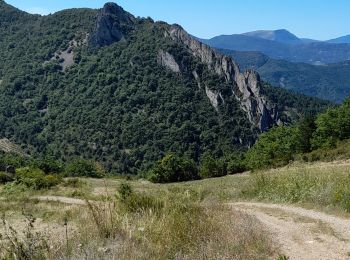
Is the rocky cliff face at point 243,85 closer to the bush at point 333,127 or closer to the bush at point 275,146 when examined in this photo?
the bush at point 275,146

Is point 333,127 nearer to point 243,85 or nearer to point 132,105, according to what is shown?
point 243,85

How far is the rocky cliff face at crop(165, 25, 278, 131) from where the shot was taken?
516 feet

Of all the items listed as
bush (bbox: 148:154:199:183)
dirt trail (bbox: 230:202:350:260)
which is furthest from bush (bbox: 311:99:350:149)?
dirt trail (bbox: 230:202:350:260)

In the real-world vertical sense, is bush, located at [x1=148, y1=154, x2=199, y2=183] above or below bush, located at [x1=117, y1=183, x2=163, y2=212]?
below

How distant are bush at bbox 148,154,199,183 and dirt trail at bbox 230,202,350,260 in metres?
52.3

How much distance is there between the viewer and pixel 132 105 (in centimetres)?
16288

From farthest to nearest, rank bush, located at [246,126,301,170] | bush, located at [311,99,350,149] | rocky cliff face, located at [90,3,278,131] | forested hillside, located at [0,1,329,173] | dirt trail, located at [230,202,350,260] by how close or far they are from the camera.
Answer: rocky cliff face, located at [90,3,278,131]
forested hillside, located at [0,1,329,173]
bush, located at [246,126,301,170]
bush, located at [311,99,350,149]
dirt trail, located at [230,202,350,260]

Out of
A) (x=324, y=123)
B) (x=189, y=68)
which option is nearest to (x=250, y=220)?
(x=324, y=123)

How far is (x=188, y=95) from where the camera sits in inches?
6511

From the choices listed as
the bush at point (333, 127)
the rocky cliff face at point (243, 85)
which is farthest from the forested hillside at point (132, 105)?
the bush at point (333, 127)

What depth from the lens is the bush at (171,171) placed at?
210ft

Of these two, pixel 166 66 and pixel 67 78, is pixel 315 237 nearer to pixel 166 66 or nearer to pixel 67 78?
pixel 166 66

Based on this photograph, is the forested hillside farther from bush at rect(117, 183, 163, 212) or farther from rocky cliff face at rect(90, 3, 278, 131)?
bush at rect(117, 183, 163, 212)

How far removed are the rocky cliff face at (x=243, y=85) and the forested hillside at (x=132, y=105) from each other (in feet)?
1.16
